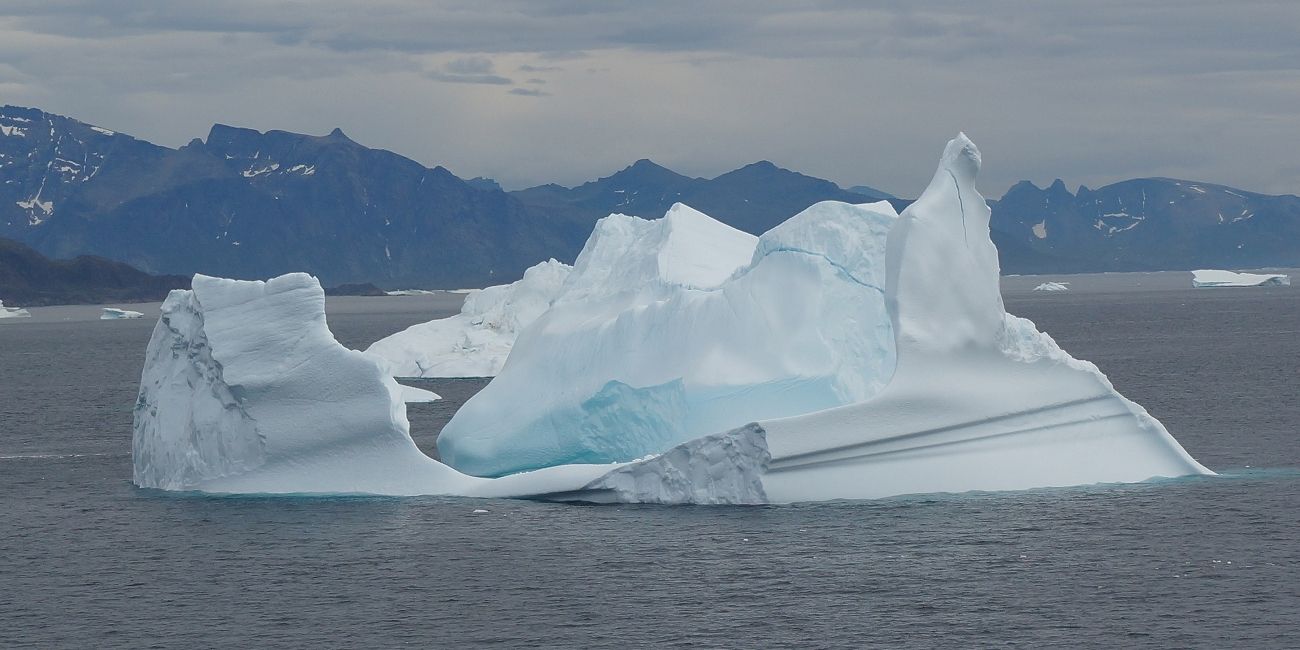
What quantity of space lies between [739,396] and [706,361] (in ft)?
3.14

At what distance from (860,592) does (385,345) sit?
157ft

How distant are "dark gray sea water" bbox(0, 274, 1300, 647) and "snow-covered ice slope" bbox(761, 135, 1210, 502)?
52cm

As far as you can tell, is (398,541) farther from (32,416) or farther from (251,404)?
(32,416)

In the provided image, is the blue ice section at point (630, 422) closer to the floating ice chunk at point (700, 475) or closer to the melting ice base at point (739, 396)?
the melting ice base at point (739, 396)

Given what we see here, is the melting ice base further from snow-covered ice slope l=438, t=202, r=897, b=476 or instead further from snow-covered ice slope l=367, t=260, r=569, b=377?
snow-covered ice slope l=367, t=260, r=569, b=377

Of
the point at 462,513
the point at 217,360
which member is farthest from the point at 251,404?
the point at 462,513

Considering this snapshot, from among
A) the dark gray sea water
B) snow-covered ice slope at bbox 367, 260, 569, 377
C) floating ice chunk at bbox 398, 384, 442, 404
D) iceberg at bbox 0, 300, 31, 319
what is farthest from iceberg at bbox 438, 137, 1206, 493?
iceberg at bbox 0, 300, 31, 319

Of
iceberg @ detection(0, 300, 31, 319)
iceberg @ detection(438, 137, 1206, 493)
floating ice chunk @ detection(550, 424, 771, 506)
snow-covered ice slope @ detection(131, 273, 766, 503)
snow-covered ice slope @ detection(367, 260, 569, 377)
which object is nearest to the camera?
floating ice chunk @ detection(550, 424, 771, 506)

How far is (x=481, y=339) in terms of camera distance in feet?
227

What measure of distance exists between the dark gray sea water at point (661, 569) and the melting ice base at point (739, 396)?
634mm

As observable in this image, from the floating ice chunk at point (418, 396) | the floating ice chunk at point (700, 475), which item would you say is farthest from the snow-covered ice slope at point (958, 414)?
the floating ice chunk at point (418, 396)

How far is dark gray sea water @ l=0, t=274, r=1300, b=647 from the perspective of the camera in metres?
21.7

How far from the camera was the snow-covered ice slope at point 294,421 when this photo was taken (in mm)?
30594

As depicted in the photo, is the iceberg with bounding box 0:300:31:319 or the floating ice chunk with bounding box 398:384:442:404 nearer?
the floating ice chunk with bounding box 398:384:442:404
